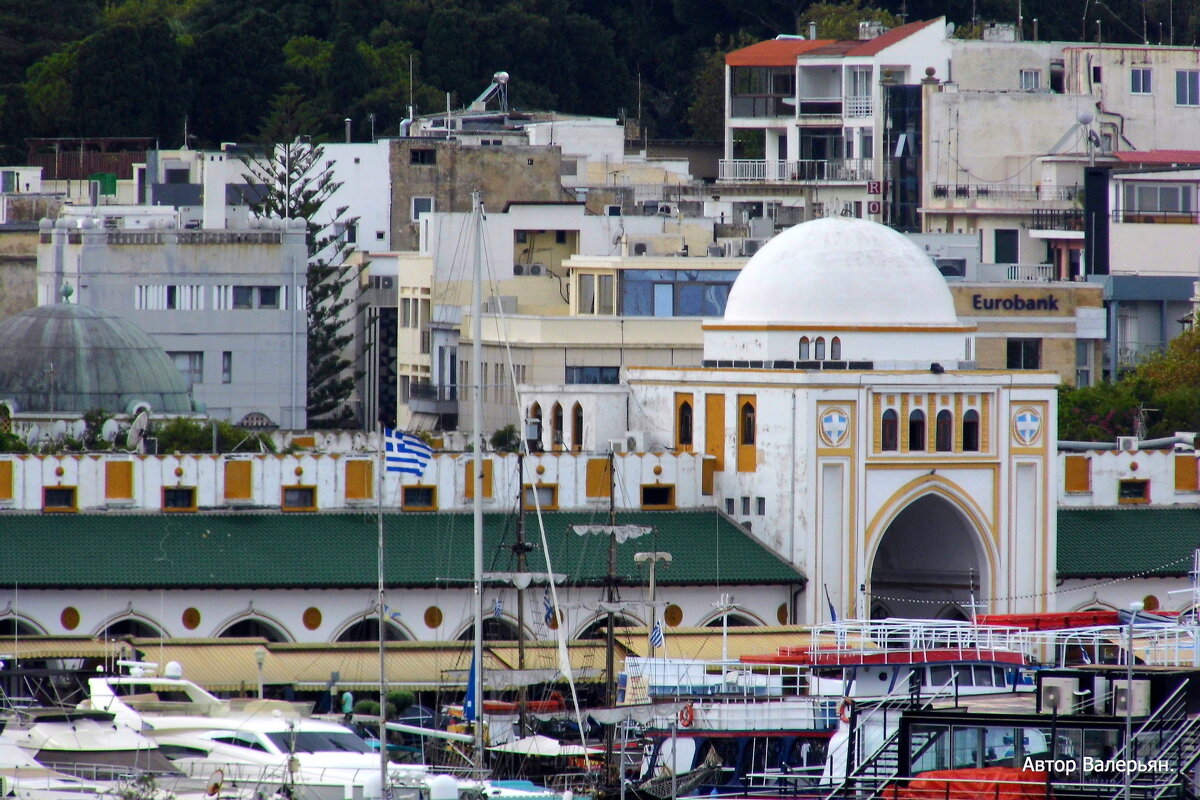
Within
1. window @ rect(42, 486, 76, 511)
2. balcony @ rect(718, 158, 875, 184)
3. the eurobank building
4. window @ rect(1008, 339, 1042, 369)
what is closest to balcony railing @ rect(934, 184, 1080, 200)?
balcony @ rect(718, 158, 875, 184)

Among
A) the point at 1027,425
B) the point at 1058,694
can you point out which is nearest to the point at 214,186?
the point at 1027,425

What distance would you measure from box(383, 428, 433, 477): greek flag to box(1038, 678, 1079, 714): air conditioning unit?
23914 mm

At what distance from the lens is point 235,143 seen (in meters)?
126

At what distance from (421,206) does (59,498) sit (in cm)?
4694

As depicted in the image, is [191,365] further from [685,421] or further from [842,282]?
[842,282]

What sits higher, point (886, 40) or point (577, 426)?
point (886, 40)

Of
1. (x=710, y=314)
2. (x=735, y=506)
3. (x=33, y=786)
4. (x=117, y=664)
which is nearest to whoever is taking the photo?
(x=33, y=786)

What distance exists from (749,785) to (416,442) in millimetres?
15646

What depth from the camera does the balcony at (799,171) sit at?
12025 cm

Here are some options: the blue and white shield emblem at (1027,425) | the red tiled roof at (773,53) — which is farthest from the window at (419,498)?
the red tiled roof at (773,53)

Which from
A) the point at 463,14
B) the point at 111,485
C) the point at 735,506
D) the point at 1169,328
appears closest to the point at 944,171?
the point at 1169,328

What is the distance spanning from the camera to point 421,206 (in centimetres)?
11338

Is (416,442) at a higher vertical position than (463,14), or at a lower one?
lower

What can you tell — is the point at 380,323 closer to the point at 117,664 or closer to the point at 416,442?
the point at 416,442
